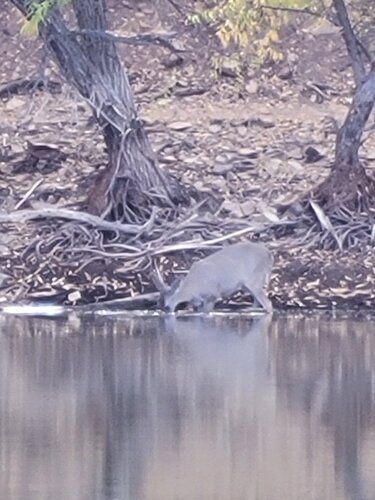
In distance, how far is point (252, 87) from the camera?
34406 mm

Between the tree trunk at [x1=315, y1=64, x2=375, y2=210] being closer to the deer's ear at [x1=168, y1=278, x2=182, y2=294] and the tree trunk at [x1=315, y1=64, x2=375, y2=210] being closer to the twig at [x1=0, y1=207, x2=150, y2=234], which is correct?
the twig at [x1=0, y1=207, x2=150, y2=234]

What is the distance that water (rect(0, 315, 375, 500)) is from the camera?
12.6 m

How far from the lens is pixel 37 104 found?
33562 millimetres

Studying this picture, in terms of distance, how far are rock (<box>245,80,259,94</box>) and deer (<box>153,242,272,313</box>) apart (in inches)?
456

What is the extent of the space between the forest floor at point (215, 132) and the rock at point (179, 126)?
52 mm

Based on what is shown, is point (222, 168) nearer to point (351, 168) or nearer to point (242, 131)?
point (242, 131)

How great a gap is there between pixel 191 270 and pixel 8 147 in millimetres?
8856

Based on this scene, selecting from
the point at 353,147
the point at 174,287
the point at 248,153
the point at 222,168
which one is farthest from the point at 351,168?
the point at 248,153

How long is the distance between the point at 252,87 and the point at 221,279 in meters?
12.2

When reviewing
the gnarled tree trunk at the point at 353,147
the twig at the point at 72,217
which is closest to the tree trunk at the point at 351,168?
the gnarled tree trunk at the point at 353,147

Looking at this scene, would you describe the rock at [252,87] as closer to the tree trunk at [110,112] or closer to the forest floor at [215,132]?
the forest floor at [215,132]

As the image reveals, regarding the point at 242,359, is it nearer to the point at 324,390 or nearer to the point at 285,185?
the point at 324,390

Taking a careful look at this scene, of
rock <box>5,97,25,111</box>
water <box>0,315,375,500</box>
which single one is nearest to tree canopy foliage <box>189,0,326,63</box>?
water <box>0,315,375,500</box>

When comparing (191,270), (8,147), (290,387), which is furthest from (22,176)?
(290,387)
